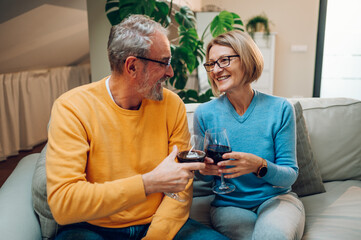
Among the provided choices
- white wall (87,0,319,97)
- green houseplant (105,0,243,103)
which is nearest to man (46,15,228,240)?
green houseplant (105,0,243,103)

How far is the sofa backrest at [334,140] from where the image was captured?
1.73m

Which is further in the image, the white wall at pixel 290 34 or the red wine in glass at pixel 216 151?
the white wall at pixel 290 34

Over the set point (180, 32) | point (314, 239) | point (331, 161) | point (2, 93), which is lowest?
point (314, 239)

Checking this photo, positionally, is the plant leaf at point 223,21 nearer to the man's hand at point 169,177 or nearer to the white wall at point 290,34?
the man's hand at point 169,177

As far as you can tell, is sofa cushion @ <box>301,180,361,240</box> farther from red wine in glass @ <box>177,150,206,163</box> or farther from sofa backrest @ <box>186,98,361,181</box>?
red wine in glass @ <box>177,150,206,163</box>

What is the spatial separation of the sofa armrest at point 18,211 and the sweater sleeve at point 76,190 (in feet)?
0.67

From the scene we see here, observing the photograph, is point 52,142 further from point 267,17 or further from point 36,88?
point 267,17

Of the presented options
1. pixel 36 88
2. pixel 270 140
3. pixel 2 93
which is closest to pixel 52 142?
pixel 270 140

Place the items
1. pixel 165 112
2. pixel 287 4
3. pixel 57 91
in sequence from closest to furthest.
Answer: pixel 165 112 → pixel 57 91 → pixel 287 4

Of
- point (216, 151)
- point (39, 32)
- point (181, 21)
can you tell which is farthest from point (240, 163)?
point (39, 32)

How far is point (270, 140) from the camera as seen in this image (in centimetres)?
131

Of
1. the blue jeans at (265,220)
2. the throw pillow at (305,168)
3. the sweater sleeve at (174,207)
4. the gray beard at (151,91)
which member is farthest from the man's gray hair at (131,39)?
the throw pillow at (305,168)

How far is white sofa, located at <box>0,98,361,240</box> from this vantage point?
3.81 ft

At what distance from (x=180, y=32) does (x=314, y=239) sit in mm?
1840
